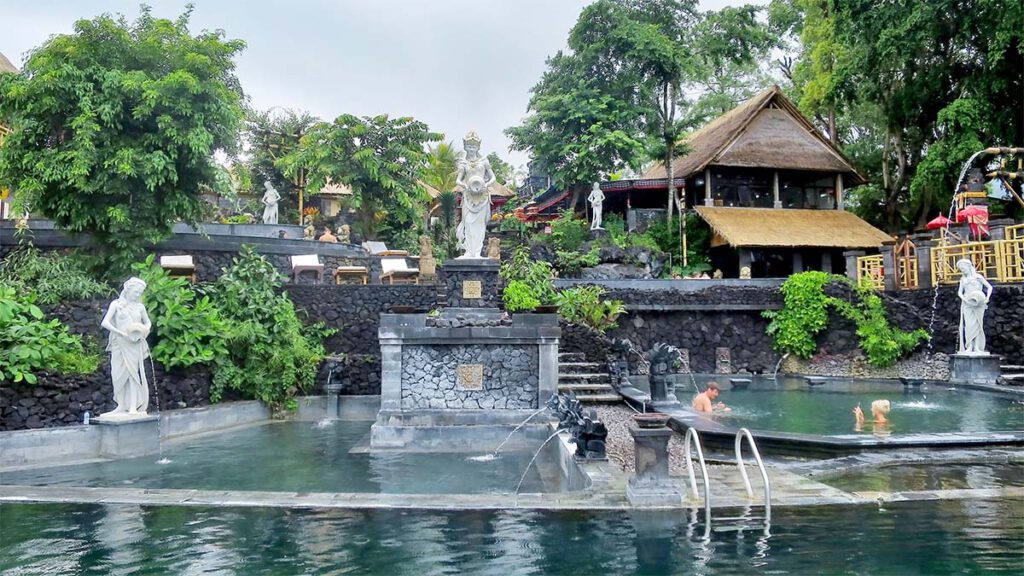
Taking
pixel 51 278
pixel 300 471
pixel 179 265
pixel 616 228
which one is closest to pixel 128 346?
pixel 300 471

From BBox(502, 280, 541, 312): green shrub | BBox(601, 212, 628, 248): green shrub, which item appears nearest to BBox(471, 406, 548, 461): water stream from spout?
BBox(502, 280, 541, 312): green shrub

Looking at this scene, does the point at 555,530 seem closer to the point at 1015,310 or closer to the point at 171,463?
the point at 171,463

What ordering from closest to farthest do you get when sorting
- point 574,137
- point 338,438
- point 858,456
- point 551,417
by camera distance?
point 858,456, point 551,417, point 338,438, point 574,137

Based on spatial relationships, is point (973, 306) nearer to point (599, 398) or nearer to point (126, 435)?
point (599, 398)

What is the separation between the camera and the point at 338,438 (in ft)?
35.5

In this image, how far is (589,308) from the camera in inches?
659

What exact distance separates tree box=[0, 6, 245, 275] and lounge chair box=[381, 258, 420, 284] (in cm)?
537

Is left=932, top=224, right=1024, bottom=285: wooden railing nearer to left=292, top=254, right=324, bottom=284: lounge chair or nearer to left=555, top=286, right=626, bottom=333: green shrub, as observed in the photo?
left=555, top=286, right=626, bottom=333: green shrub

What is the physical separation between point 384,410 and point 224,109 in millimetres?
6835

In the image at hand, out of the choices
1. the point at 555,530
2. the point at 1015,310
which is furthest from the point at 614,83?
the point at 555,530

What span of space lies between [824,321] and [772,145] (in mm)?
10238

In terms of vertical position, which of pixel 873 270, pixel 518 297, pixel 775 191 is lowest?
pixel 518 297

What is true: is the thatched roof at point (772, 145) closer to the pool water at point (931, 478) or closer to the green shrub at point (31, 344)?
the pool water at point (931, 478)

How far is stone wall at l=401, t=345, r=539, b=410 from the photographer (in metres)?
10.3
